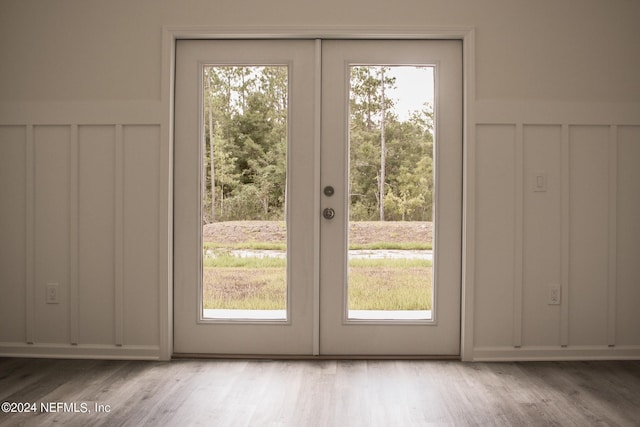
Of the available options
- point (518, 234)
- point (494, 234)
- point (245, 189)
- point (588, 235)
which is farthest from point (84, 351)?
point (588, 235)

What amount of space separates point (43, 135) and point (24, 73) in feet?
1.31

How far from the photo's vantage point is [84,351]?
140 inches

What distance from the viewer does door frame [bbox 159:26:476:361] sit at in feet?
11.4

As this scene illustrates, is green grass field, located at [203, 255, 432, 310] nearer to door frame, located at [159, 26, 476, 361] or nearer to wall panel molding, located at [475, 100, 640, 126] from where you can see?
door frame, located at [159, 26, 476, 361]

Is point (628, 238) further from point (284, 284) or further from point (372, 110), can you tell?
point (284, 284)

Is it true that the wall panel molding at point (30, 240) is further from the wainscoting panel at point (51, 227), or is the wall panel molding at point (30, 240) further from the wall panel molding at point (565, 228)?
the wall panel molding at point (565, 228)

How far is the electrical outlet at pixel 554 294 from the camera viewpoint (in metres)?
3.51

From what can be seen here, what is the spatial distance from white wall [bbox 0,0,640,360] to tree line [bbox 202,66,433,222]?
11.5 inches

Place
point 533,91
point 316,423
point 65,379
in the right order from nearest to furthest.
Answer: point 316,423, point 65,379, point 533,91

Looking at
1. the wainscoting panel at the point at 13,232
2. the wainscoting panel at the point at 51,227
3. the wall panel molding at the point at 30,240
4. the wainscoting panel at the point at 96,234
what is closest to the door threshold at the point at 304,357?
the wainscoting panel at the point at 96,234

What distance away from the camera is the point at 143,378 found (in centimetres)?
314

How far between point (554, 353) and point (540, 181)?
105 centimetres

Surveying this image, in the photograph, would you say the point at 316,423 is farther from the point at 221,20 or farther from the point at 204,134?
the point at 221,20

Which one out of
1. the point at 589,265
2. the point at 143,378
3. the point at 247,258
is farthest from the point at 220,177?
the point at 589,265
